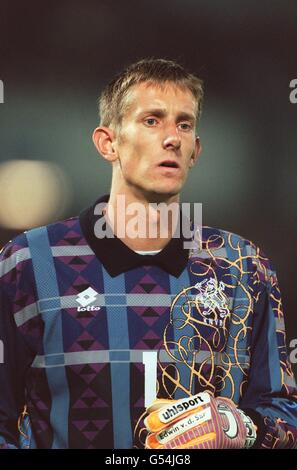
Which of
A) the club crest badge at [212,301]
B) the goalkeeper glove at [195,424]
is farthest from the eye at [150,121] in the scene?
the goalkeeper glove at [195,424]

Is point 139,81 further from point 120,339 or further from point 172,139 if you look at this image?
point 120,339

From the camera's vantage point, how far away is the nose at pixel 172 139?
1335 mm

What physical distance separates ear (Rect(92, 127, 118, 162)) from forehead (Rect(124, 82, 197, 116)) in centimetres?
6

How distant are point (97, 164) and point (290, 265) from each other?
1.47ft

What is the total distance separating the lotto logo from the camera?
1.33 meters

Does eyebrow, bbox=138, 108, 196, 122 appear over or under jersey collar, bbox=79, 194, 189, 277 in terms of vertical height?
over

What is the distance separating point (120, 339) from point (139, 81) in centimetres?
49

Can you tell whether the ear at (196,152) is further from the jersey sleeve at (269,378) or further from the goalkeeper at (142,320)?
the jersey sleeve at (269,378)

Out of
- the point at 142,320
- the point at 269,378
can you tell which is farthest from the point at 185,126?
the point at 269,378

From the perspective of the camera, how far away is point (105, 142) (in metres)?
1.43

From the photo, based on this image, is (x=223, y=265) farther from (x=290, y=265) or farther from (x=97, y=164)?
(x=97, y=164)

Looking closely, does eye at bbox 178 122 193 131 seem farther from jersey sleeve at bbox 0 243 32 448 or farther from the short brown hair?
jersey sleeve at bbox 0 243 32 448

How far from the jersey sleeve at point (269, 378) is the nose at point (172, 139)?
0.28m

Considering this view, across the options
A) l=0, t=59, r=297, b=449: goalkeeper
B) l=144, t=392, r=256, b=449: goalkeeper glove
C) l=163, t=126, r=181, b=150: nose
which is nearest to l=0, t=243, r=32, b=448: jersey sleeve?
l=0, t=59, r=297, b=449: goalkeeper
